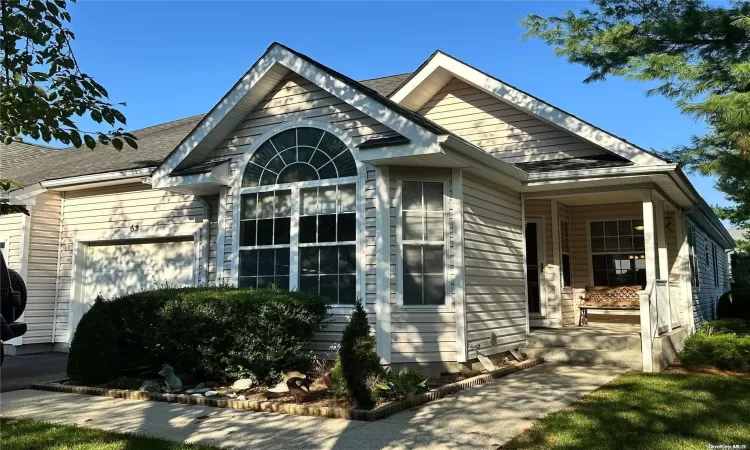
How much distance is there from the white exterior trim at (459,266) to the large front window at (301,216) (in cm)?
149

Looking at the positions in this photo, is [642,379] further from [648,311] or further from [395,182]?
[395,182]

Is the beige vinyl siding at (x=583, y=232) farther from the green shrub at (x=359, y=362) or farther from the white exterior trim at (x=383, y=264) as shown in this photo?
the green shrub at (x=359, y=362)

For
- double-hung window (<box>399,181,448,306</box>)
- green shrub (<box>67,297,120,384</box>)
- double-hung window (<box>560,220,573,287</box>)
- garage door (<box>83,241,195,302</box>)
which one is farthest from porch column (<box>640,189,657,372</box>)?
garage door (<box>83,241,195,302</box>)

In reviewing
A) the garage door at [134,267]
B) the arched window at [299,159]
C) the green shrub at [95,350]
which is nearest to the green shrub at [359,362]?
the arched window at [299,159]

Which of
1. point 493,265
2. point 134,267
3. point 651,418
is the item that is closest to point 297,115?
point 493,265

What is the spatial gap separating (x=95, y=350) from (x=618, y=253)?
10.2 metres

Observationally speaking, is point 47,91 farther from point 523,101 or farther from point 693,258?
point 693,258

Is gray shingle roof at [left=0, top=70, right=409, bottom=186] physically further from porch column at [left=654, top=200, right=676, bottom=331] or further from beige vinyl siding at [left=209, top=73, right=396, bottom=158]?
porch column at [left=654, top=200, right=676, bottom=331]

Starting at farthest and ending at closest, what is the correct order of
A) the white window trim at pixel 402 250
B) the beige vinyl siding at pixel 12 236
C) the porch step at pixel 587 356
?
the beige vinyl siding at pixel 12 236 → the porch step at pixel 587 356 → the white window trim at pixel 402 250

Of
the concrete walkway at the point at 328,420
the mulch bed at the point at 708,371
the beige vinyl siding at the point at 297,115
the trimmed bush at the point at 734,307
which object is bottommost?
the concrete walkway at the point at 328,420

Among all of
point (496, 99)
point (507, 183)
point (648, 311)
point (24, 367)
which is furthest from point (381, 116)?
point (24, 367)

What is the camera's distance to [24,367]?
10.4 m

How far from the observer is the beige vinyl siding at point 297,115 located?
29.2ft

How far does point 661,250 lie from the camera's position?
35.3 feet
